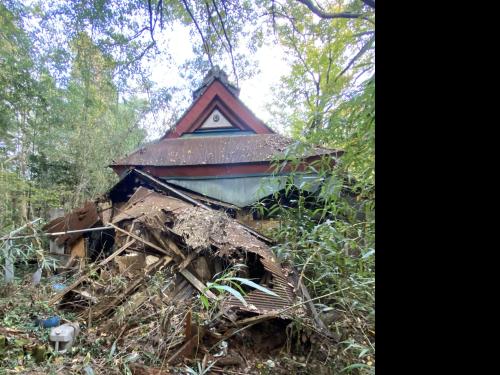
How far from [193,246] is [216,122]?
180 inches

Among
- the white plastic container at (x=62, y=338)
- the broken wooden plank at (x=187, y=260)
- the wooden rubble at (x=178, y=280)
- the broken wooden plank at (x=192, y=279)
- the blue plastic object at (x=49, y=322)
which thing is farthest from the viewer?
the broken wooden plank at (x=187, y=260)

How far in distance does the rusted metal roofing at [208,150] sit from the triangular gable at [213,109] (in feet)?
0.85

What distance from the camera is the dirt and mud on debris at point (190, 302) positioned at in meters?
2.38

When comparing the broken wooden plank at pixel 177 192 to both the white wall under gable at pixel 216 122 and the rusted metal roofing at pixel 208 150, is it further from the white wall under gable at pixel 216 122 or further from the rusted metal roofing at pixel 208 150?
the white wall under gable at pixel 216 122

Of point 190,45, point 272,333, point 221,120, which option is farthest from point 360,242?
point 221,120

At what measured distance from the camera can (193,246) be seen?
3.64 meters

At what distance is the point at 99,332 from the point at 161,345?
3.51 feet

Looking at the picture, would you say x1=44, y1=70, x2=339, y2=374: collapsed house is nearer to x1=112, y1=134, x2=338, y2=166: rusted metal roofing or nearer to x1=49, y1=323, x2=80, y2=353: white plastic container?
x1=112, y1=134, x2=338, y2=166: rusted metal roofing

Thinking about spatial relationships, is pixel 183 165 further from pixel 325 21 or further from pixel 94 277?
pixel 325 21

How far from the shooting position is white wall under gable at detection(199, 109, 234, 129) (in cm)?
732

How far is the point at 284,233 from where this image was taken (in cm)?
381

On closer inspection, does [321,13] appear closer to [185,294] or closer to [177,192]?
[177,192]

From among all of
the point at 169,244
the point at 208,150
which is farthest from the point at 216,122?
the point at 169,244

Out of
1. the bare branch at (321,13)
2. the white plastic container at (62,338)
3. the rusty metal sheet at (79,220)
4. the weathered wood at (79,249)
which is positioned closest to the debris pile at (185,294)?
the white plastic container at (62,338)
